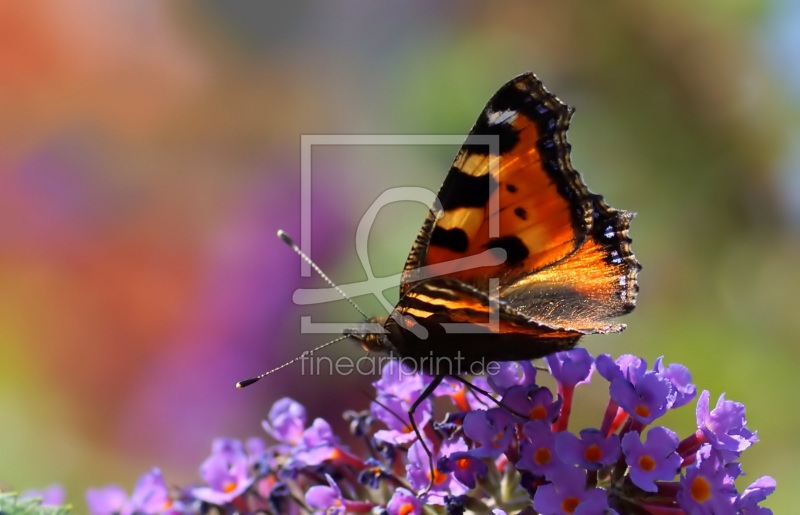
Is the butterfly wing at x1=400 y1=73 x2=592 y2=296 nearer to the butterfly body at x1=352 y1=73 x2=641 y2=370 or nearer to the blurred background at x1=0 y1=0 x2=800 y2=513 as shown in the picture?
the butterfly body at x1=352 y1=73 x2=641 y2=370

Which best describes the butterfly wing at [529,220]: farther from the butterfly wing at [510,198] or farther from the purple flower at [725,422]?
the purple flower at [725,422]

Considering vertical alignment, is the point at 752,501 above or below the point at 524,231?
below

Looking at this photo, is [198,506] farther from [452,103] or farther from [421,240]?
[452,103]

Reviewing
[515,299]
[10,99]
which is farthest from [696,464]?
[10,99]

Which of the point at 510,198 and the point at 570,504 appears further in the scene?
the point at 510,198

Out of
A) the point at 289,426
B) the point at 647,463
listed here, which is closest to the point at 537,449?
the point at 647,463

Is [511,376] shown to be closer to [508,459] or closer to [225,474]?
[508,459]
